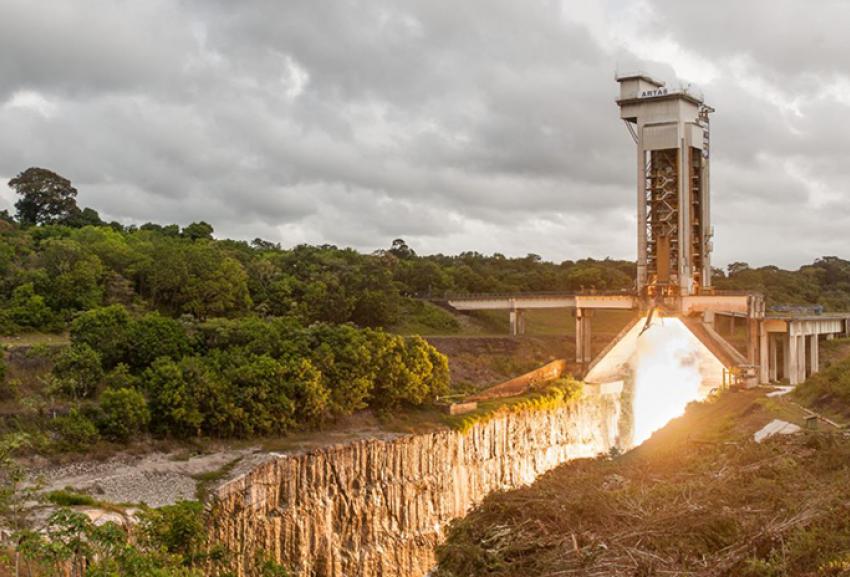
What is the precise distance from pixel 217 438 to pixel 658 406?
162ft

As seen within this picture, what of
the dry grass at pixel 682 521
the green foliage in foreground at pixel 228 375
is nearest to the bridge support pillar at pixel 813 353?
the green foliage in foreground at pixel 228 375

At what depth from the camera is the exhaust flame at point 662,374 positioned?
82.8 m

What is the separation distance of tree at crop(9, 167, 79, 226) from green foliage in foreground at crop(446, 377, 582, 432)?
2775 inches

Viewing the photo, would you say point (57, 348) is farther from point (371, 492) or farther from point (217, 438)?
point (371, 492)

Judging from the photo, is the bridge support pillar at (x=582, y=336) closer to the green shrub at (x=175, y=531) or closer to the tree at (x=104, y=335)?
the tree at (x=104, y=335)

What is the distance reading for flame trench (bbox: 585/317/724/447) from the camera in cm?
8188

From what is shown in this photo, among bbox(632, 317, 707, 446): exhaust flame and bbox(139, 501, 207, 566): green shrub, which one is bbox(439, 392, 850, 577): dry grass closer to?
bbox(139, 501, 207, 566): green shrub

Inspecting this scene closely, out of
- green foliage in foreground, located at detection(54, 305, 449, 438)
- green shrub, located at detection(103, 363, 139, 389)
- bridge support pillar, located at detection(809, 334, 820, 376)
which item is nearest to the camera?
green foliage in foreground, located at detection(54, 305, 449, 438)

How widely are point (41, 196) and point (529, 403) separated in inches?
2912

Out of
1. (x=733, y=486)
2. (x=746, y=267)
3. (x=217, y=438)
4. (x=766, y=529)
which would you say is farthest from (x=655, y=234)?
(x=746, y=267)

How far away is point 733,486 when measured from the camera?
29.9 metres

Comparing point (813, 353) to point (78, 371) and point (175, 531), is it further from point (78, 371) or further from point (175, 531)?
point (175, 531)

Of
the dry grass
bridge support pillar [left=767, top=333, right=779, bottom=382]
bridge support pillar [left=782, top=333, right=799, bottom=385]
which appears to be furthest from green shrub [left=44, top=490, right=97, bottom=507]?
bridge support pillar [left=767, top=333, right=779, bottom=382]

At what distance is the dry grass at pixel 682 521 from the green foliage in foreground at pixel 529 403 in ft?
91.0
